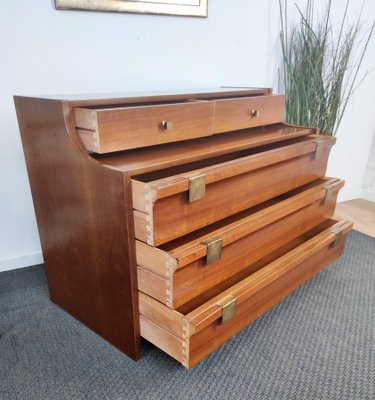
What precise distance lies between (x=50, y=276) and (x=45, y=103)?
64 cm

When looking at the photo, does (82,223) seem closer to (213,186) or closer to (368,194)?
(213,186)

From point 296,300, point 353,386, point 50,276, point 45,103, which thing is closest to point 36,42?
point 45,103

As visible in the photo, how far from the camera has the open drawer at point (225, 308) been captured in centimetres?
89

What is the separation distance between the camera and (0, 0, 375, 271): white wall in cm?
125

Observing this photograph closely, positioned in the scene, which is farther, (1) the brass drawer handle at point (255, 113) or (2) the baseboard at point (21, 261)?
(2) the baseboard at point (21, 261)

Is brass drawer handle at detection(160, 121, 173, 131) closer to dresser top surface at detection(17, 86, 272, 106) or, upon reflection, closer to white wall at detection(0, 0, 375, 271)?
dresser top surface at detection(17, 86, 272, 106)

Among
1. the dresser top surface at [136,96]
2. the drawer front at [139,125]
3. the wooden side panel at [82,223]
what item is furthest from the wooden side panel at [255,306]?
the dresser top surface at [136,96]

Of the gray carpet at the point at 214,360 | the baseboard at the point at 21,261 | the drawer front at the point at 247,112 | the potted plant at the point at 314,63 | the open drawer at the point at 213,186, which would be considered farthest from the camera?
the potted plant at the point at 314,63

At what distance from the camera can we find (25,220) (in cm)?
148

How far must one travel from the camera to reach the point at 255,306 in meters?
1.11

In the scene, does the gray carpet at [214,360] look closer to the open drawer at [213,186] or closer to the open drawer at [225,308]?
the open drawer at [225,308]

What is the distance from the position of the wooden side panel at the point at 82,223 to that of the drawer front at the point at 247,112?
0.46m

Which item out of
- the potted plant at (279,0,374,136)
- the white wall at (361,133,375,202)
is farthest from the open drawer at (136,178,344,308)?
the white wall at (361,133,375,202)

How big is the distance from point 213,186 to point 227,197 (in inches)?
3.2
